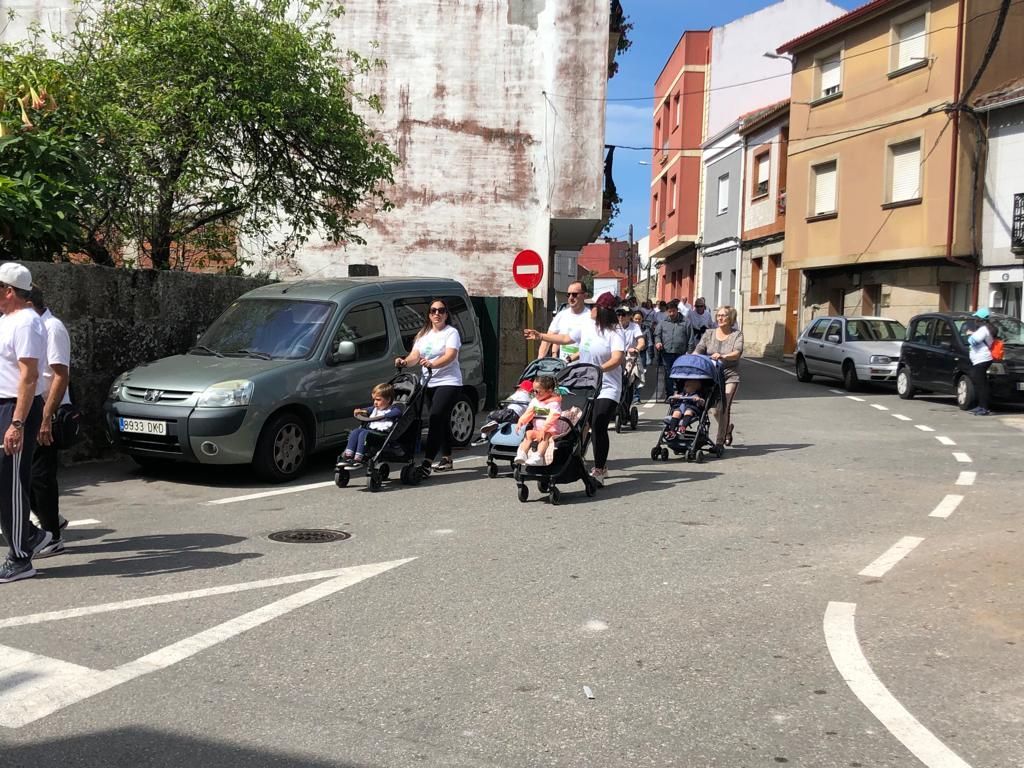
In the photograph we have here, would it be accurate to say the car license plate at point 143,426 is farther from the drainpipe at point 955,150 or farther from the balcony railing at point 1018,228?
the drainpipe at point 955,150

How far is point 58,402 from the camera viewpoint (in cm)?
590

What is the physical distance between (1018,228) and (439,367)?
19.1 metres

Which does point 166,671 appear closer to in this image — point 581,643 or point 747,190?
point 581,643

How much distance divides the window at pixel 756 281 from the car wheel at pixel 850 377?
573 inches

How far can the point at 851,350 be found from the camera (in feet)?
69.9

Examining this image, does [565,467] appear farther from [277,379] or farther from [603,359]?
[277,379]

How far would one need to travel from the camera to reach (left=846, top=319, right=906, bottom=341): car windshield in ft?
71.6

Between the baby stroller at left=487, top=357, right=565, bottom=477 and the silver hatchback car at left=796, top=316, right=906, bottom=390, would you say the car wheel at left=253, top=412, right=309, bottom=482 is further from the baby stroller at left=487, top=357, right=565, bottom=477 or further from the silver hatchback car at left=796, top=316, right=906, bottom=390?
the silver hatchback car at left=796, top=316, right=906, bottom=390

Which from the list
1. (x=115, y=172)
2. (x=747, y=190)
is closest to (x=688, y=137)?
(x=747, y=190)

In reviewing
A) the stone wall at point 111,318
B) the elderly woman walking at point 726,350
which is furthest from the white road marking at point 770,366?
the stone wall at point 111,318

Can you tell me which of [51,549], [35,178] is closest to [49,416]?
[51,549]

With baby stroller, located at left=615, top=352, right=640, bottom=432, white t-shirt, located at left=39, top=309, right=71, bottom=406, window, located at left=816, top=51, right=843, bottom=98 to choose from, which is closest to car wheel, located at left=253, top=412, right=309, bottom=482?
white t-shirt, located at left=39, top=309, right=71, bottom=406

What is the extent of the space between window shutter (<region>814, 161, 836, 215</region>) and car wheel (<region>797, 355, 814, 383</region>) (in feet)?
25.9

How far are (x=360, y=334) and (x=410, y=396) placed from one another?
4.93ft
